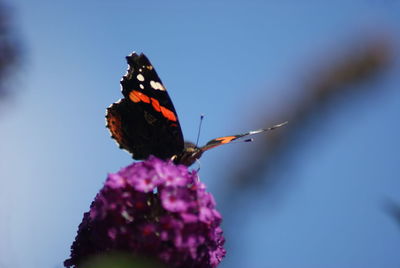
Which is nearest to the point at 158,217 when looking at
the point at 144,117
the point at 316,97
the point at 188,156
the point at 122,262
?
the point at 122,262

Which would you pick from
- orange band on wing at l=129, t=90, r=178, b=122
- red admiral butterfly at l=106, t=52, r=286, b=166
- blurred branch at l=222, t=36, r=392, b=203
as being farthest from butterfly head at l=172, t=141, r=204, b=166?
blurred branch at l=222, t=36, r=392, b=203

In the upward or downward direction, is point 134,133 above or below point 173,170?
above

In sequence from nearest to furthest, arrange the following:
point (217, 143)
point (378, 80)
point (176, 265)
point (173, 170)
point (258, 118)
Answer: point (176, 265), point (173, 170), point (217, 143), point (378, 80), point (258, 118)

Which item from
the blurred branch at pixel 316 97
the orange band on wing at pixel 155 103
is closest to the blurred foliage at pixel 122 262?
the orange band on wing at pixel 155 103

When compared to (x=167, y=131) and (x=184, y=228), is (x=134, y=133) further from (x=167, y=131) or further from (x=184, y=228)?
(x=184, y=228)

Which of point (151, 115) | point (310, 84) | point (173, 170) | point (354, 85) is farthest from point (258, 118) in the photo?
point (173, 170)

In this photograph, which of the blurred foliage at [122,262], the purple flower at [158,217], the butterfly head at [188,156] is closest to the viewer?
the blurred foliage at [122,262]

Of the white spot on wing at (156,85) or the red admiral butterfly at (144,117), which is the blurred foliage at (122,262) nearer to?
the red admiral butterfly at (144,117)
